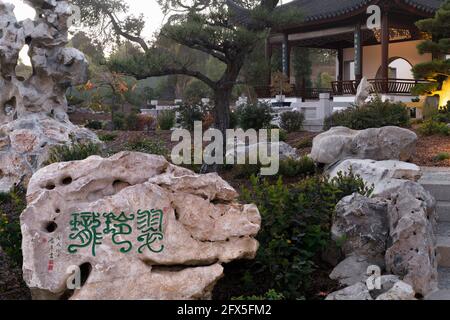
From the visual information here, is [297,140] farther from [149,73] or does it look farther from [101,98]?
[101,98]

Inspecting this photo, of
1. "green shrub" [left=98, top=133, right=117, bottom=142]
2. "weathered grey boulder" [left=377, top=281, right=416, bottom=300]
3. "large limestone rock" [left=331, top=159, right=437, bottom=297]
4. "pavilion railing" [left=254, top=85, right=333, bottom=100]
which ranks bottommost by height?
"weathered grey boulder" [left=377, top=281, right=416, bottom=300]

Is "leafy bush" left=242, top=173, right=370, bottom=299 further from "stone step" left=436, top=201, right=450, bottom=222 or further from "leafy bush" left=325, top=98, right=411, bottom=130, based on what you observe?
"leafy bush" left=325, top=98, right=411, bottom=130

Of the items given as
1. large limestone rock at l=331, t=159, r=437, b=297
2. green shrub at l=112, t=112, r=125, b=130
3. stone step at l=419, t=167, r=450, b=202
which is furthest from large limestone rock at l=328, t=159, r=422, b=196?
green shrub at l=112, t=112, r=125, b=130

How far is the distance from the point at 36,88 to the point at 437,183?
648 centimetres

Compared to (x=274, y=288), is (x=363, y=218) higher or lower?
higher

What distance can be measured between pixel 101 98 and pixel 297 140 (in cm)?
1792

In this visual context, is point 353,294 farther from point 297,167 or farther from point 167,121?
point 167,121

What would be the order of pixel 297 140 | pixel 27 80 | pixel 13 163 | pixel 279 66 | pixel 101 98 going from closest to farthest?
pixel 13 163, pixel 27 80, pixel 297 140, pixel 279 66, pixel 101 98

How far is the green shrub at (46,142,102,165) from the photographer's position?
746 centimetres

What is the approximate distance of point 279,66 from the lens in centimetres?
2577

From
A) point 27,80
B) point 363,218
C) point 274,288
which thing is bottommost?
point 274,288

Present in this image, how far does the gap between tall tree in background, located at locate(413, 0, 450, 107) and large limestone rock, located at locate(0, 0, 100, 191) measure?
26.5 ft
